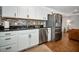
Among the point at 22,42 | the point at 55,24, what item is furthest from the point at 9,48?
the point at 55,24

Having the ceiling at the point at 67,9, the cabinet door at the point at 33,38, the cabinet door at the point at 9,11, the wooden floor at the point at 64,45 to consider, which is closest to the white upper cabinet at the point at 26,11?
the cabinet door at the point at 9,11

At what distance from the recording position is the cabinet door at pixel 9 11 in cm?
199

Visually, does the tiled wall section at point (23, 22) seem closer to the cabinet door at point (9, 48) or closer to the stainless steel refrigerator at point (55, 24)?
the stainless steel refrigerator at point (55, 24)

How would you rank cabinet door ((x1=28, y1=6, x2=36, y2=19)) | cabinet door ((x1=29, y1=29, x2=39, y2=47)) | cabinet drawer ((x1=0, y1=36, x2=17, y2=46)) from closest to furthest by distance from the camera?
cabinet drawer ((x1=0, y1=36, x2=17, y2=46)), cabinet door ((x1=28, y1=6, x2=36, y2=19)), cabinet door ((x1=29, y1=29, x2=39, y2=47))

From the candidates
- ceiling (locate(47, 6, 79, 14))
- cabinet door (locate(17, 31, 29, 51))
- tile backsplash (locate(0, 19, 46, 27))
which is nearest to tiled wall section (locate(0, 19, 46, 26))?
tile backsplash (locate(0, 19, 46, 27))

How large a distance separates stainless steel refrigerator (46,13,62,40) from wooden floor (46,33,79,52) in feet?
0.36

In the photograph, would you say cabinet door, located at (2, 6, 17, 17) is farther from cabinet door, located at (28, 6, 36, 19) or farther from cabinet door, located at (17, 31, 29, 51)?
cabinet door, located at (17, 31, 29, 51)

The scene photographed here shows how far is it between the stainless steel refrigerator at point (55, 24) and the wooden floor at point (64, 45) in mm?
A: 110

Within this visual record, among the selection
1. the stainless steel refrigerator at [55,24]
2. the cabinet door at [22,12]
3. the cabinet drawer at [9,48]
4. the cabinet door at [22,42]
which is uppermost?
the cabinet door at [22,12]

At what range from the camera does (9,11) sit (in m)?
2.04

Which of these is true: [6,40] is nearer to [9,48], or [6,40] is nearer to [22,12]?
[9,48]

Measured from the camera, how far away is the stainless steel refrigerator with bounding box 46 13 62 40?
2.12m
